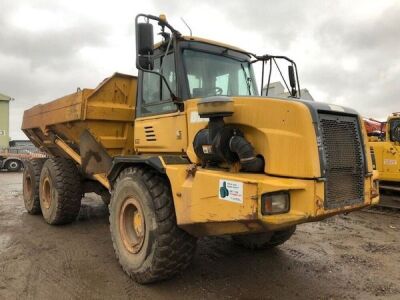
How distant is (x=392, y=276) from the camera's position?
4727 mm

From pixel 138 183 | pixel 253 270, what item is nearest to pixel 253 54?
pixel 138 183

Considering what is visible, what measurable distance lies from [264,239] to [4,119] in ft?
67.4

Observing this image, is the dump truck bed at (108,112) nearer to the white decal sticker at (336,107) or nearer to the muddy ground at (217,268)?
the muddy ground at (217,268)

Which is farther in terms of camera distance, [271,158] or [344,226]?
[344,226]

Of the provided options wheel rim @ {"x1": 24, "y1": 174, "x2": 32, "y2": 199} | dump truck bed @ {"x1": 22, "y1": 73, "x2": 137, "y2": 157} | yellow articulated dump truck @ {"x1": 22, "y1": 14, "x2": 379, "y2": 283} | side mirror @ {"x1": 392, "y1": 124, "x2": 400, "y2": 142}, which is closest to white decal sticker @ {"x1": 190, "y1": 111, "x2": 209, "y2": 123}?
yellow articulated dump truck @ {"x1": 22, "y1": 14, "x2": 379, "y2": 283}

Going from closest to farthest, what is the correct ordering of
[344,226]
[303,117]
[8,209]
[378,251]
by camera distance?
[303,117], [378,251], [344,226], [8,209]

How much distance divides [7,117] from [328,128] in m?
22.1

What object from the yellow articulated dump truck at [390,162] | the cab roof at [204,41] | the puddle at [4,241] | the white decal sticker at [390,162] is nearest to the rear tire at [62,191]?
the puddle at [4,241]

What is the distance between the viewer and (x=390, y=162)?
32.8 ft

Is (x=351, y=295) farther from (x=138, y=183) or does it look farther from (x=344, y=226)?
(x=344, y=226)

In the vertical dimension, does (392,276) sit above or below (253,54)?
below

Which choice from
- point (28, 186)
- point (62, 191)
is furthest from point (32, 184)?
point (62, 191)

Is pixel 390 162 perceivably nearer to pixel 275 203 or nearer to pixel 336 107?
pixel 336 107

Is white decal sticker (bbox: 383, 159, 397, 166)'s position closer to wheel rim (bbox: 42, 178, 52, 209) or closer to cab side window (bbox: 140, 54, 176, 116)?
cab side window (bbox: 140, 54, 176, 116)
